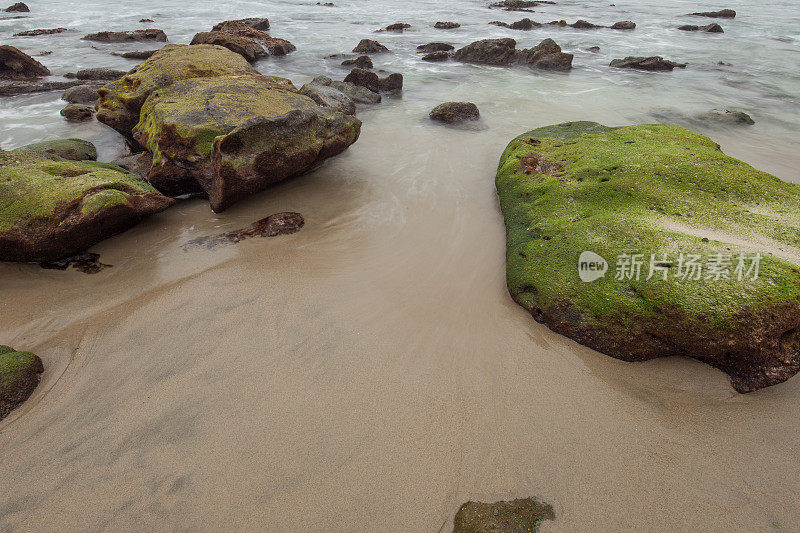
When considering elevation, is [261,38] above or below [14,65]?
above

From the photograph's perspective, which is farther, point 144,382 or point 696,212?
point 696,212

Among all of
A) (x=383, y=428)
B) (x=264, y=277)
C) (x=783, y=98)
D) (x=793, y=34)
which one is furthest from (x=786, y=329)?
(x=793, y=34)

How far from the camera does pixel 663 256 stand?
4672mm

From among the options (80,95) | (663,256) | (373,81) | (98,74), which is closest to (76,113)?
(80,95)

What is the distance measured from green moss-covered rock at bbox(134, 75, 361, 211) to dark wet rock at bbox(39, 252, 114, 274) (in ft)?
6.22

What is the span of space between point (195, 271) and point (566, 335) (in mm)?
5020

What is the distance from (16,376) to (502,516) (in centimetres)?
478

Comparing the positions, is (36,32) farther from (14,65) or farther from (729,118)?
(729,118)

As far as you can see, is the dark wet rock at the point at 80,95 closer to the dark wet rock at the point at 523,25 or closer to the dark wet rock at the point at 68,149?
the dark wet rock at the point at 68,149

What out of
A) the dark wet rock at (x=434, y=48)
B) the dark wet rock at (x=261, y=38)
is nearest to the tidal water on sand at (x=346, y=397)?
the dark wet rock at (x=261, y=38)

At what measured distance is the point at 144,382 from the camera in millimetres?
4227

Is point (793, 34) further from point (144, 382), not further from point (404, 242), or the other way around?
point (144, 382)

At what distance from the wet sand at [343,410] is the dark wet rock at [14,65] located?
14643 millimetres

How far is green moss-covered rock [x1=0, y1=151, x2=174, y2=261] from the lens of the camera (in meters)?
5.50
